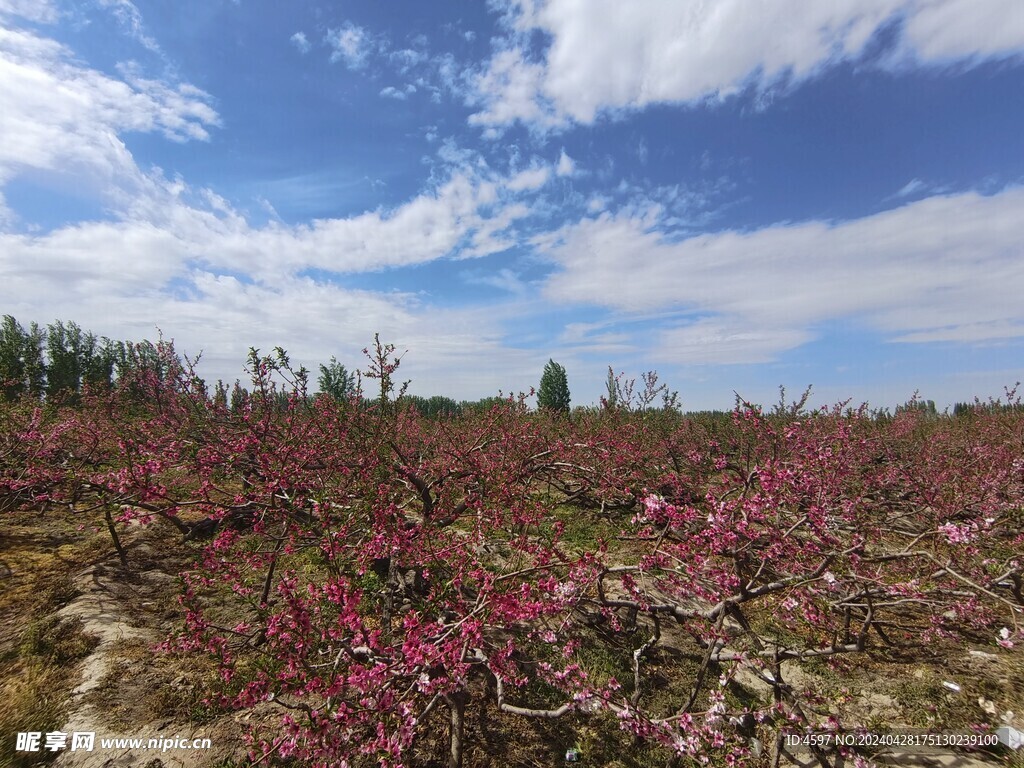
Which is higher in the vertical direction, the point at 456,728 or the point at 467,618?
the point at 467,618

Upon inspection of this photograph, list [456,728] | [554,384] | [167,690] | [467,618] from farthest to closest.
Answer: [554,384] < [167,690] < [456,728] < [467,618]

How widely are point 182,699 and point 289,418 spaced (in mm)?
4250

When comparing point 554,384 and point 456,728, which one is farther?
point 554,384

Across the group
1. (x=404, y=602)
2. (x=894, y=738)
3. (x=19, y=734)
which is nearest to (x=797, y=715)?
(x=894, y=738)

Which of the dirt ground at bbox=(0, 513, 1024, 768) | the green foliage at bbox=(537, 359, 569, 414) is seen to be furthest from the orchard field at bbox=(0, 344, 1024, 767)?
the green foliage at bbox=(537, 359, 569, 414)

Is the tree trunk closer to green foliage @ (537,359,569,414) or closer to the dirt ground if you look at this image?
the dirt ground

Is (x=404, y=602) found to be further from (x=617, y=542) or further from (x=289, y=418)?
(x=617, y=542)

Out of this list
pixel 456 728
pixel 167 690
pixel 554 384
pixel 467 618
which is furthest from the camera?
pixel 554 384

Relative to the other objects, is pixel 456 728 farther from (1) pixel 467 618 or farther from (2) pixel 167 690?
(2) pixel 167 690

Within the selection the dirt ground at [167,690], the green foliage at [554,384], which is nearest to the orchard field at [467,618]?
the dirt ground at [167,690]

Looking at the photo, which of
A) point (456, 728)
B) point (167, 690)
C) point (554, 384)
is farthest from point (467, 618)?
point (554, 384)

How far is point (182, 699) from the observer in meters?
4.05

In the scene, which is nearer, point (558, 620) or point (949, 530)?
point (949, 530)

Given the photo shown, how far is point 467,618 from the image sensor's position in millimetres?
3316
